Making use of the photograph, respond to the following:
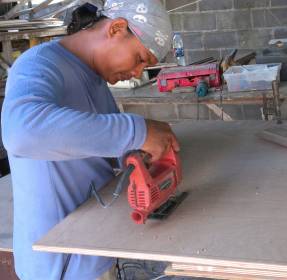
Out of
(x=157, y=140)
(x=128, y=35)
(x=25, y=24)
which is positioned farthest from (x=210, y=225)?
(x=25, y=24)

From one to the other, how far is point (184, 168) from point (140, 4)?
Answer: 61 centimetres

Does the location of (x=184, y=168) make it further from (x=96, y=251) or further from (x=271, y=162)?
(x=96, y=251)

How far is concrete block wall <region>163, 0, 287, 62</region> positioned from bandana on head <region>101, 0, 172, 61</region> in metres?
2.83

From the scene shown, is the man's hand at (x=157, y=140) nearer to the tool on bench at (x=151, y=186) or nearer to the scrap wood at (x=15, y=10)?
the tool on bench at (x=151, y=186)

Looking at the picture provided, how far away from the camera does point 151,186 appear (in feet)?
4.45

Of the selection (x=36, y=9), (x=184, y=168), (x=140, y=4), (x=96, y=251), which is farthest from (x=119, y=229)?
(x=36, y=9)

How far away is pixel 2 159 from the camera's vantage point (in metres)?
3.83

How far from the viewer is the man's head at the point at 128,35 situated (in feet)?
4.66

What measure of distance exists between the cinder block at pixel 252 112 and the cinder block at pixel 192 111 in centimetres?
35

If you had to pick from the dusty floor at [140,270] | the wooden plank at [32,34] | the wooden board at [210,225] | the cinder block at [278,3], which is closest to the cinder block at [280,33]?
the cinder block at [278,3]

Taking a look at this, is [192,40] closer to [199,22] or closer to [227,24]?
[199,22]

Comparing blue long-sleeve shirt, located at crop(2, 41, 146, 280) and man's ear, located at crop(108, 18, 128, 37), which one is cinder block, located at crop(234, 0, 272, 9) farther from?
man's ear, located at crop(108, 18, 128, 37)

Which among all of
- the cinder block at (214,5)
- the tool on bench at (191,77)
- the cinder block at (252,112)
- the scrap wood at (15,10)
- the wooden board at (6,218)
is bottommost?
the cinder block at (252,112)

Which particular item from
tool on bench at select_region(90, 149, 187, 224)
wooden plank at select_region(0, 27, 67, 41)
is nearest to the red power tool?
tool on bench at select_region(90, 149, 187, 224)
